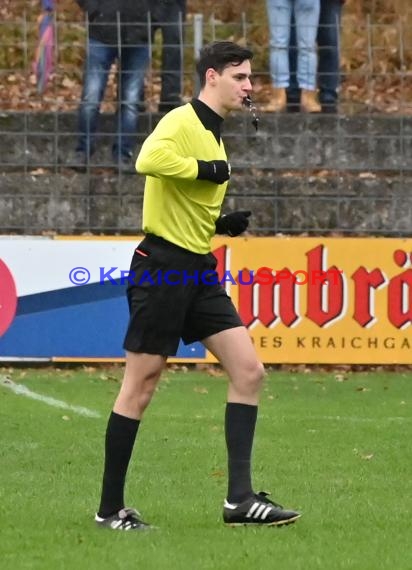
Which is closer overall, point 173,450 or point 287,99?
point 173,450

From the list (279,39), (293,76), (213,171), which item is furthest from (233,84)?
(293,76)

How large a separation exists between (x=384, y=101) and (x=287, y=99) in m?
1.85

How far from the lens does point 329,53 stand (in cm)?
1548

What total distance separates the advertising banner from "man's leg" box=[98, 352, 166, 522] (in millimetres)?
7167

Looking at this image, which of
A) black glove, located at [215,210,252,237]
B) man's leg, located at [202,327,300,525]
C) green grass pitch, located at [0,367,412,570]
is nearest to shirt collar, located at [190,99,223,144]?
black glove, located at [215,210,252,237]

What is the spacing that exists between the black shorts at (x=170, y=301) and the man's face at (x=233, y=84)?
0.67 meters

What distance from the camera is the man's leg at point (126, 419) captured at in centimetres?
659

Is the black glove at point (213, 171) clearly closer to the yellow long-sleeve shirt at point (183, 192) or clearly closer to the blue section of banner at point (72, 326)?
the yellow long-sleeve shirt at point (183, 192)

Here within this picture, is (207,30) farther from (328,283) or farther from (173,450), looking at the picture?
(173,450)

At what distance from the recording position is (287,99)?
1571 cm

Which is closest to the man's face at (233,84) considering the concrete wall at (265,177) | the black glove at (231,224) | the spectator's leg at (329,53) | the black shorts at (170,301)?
the black glove at (231,224)

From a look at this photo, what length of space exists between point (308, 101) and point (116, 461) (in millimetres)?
9447

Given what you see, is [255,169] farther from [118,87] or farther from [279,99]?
[118,87]

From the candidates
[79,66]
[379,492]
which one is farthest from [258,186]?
[379,492]
